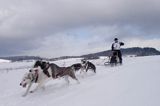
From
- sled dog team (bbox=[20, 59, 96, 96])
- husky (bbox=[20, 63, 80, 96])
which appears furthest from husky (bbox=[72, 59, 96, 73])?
husky (bbox=[20, 63, 80, 96])

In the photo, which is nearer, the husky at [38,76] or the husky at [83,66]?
the husky at [38,76]

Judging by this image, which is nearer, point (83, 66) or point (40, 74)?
point (40, 74)

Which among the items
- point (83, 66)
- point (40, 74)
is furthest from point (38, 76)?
point (83, 66)

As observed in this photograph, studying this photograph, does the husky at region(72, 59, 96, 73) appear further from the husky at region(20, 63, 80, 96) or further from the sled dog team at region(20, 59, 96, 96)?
the husky at region(20, 63, 80, 96)

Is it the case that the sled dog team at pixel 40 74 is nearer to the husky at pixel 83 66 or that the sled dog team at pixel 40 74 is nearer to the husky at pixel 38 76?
the husky at pixel 38 76

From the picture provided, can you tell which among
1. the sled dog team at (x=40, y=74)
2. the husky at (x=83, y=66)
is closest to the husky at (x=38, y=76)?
the sled dog team at (x=40, y=74)

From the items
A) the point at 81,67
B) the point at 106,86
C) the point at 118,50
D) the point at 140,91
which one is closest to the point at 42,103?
the point at 106,86

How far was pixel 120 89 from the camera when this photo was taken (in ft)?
27.2

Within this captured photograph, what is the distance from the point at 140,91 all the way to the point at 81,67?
7289 millimetres

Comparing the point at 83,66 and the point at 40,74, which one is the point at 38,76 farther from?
the point at 83,66

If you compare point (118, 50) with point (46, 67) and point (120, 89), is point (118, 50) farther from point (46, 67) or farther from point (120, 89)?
point (120, 89)

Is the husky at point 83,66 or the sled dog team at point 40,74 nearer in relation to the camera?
the sled dog team at point 40,74

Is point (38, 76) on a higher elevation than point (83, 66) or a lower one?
lower

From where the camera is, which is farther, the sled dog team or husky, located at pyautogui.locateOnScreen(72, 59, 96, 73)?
husky, located at pyautogui.locateOnScreen(72, 59, 96, 73)
